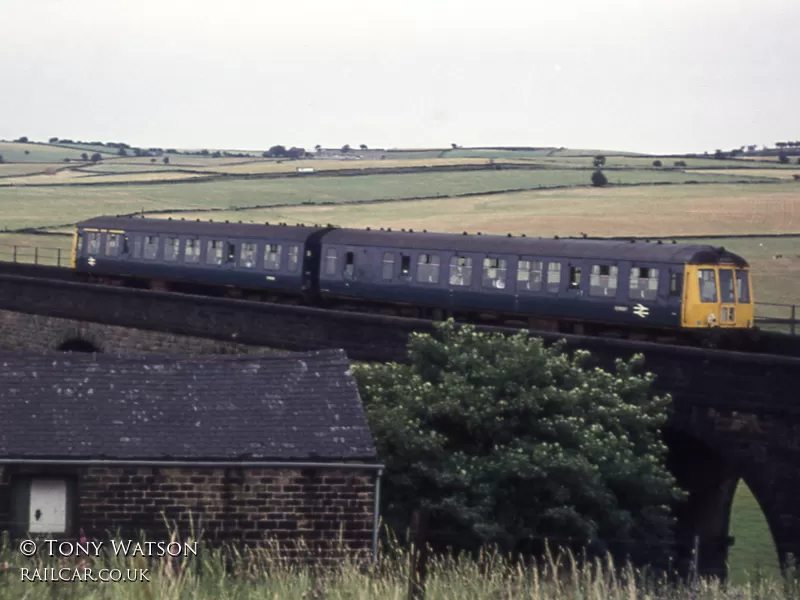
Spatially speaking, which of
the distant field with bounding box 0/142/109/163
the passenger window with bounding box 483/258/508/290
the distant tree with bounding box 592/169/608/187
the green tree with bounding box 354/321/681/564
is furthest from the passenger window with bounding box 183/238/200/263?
the distant field with bounding box 0/142/109/163

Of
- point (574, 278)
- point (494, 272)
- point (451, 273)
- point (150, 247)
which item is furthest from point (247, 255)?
point (574, 278)

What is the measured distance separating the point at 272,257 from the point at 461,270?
27.5 feet

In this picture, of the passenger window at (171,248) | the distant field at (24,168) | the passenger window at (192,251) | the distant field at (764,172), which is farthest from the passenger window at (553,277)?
the distant field at (24,168)

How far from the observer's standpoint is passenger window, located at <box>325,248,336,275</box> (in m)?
39.2

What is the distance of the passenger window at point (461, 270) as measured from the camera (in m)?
34.7

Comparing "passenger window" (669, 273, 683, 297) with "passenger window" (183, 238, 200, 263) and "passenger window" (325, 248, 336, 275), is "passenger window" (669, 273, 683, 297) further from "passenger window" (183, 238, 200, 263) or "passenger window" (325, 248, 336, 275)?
"passenger window" (183, 238, 200, 263)

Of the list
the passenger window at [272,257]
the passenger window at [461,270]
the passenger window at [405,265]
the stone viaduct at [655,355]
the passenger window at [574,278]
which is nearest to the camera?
the stone viaduct at [655,355]

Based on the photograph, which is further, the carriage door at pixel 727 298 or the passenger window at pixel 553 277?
the passenger window at pixel 553 277

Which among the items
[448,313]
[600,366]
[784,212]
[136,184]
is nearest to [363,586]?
[600,366]

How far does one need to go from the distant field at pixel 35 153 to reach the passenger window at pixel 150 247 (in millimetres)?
89299

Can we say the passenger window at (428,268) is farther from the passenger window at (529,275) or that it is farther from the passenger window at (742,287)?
the passenger window at (742,287)

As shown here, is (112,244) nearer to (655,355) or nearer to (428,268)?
(428,268)

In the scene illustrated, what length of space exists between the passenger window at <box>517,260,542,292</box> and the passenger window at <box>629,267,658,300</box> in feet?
9.63

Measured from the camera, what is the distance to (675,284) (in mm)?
29406
